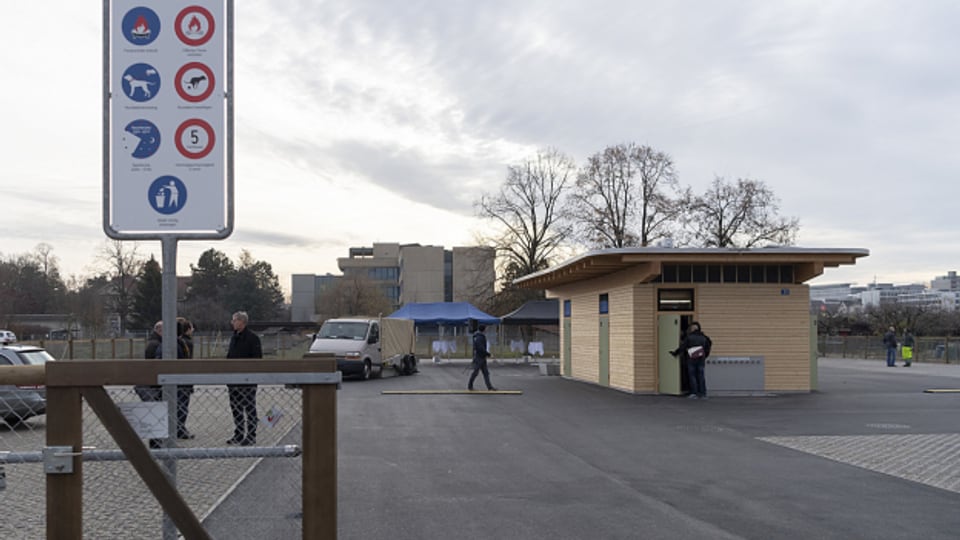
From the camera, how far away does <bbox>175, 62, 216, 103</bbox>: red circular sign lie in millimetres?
3891

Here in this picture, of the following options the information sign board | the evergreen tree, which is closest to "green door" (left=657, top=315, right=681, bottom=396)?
the information sign board

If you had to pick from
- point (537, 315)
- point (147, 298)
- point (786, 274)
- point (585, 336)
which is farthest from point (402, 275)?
point (786, 274)

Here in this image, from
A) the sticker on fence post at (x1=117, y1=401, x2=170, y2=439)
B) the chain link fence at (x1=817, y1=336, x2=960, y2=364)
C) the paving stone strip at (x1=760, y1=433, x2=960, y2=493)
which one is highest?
the sticker on fence post at (x1=117, y1=401, x2=170, y2=439)

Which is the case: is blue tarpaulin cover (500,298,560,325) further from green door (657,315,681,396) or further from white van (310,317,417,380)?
green door (657,315,681,396)

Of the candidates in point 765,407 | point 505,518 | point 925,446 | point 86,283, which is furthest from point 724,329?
point 86,283

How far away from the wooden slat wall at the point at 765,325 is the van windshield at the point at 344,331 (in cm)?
1276

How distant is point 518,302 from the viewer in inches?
2276

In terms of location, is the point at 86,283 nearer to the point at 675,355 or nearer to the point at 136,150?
the point at 675,355

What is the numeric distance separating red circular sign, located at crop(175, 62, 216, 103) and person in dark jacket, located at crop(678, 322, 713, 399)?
17223 mm

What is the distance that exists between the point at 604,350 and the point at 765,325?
4873 millimetres

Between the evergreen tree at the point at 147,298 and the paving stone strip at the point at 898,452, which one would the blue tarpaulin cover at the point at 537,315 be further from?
the evergreen tree at the point at 147,298

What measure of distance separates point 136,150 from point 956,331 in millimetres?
66766

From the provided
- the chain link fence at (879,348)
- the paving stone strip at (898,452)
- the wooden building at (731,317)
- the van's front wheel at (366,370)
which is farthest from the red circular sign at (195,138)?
the chain link fence at (879,348)

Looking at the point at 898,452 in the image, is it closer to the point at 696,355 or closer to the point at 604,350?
the point at 696,355
